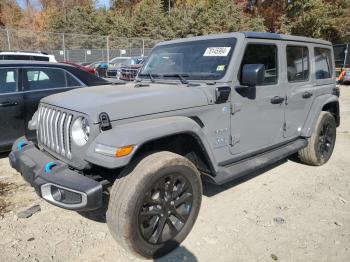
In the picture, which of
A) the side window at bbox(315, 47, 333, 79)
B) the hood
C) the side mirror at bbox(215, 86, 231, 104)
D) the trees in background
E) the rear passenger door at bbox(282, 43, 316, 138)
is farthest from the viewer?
the trees in background

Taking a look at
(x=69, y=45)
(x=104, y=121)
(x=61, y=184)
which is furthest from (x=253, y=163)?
(x=69, y=45)

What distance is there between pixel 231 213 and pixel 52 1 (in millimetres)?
49179

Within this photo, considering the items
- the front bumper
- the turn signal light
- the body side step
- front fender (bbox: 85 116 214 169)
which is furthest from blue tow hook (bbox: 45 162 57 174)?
the body side step

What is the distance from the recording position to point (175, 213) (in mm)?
3074

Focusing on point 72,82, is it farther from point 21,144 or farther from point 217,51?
point 217,51

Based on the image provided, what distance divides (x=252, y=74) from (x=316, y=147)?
2191 mm

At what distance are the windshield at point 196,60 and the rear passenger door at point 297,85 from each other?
1.06 metres

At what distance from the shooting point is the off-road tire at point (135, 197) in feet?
8.68

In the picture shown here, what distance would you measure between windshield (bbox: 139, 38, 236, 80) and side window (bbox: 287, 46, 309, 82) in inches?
43.2

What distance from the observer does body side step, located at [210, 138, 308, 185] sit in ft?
11.2

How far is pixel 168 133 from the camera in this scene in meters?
2.79

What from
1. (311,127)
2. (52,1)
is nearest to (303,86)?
(311,127)

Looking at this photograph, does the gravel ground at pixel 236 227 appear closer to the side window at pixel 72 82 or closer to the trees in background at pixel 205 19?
the side window at pixel 72 82

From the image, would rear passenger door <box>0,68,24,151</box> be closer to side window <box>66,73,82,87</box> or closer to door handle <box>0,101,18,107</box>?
door handle <box>0,101,18,107</box>
